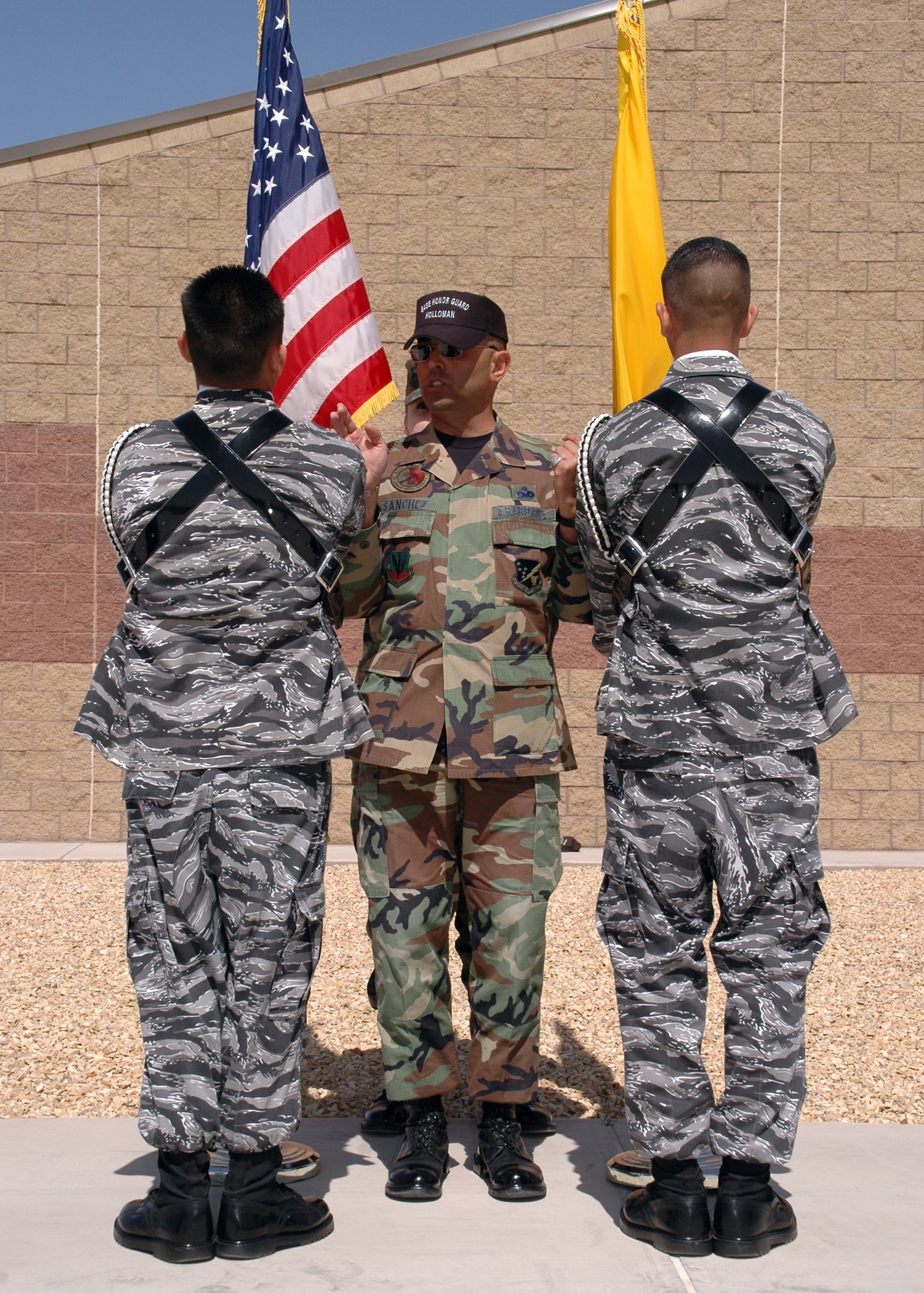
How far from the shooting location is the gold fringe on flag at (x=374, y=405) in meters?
4.12

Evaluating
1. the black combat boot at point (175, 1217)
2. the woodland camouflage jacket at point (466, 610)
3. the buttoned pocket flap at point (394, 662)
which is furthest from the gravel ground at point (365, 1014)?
the buttoned pocket flap at point (394, 662)

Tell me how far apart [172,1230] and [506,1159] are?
81cm

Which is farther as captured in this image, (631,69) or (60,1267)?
(631,69)

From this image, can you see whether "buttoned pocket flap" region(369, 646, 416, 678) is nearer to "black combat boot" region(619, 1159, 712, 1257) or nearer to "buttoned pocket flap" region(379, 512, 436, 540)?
"buttoned pocket flap" region(379, 512, 436, 540)

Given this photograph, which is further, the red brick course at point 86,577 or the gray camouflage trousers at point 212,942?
the red brick course at point 86,577

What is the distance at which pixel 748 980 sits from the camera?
2574mm

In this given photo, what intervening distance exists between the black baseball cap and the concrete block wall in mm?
4735

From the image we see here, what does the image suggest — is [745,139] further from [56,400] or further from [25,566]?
[25,566]

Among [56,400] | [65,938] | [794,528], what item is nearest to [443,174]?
[56,400]

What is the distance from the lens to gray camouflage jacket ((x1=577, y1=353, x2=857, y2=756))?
2.55 metres

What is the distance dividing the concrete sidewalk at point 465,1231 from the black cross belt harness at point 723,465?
4.83 feet

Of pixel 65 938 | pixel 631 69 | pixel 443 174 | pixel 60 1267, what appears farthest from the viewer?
pixel 443 174

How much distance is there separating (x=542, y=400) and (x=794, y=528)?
18.0 feet

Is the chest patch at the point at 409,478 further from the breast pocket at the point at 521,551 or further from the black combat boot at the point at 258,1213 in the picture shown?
the black combat boot at the point at 258,1213
